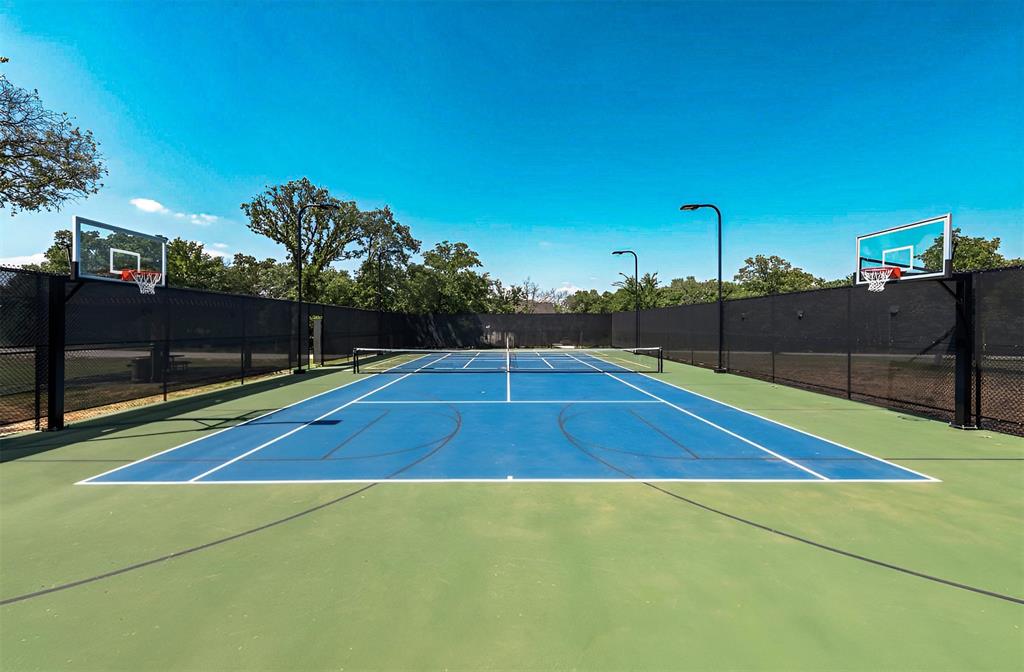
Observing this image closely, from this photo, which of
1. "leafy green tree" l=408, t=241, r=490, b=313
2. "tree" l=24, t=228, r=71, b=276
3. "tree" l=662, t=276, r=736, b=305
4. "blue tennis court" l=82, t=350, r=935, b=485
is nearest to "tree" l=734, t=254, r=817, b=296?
"tree" l=662, t=276, r=736, b=305

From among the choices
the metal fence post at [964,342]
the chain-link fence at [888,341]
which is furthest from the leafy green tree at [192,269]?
the metal fence post at [964,342]

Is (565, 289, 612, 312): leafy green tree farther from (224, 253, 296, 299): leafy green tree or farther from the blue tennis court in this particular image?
the blue tennis court

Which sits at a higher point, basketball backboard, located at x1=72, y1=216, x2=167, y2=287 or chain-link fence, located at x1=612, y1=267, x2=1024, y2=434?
basketball backboard, located at x1=72, y1=216, x2=167, y2=287

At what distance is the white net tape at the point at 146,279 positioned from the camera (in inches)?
426

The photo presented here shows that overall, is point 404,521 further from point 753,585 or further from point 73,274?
point 73,274

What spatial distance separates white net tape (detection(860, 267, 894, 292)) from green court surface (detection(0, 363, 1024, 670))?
19.8 ft

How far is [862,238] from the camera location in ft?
38.9

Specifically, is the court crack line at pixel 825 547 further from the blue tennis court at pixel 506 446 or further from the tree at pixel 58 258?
the tree at pixel 58 258

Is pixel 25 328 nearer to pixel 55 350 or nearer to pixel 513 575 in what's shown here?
pixel 55 350

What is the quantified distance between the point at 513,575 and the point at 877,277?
12425mm

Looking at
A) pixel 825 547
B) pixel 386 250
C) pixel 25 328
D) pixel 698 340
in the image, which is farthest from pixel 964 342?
pixel 386 250

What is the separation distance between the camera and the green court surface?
9.75ft

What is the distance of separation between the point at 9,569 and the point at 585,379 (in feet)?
50.9

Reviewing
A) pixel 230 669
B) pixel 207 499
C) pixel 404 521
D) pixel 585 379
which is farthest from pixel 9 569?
pixel 585 379
